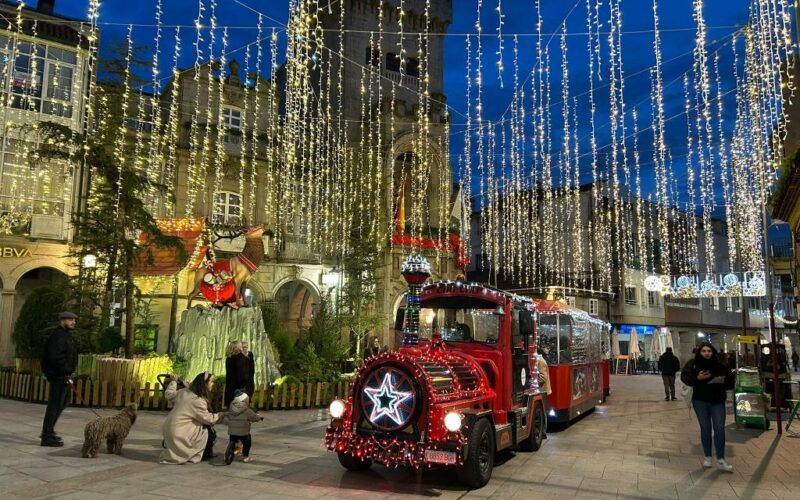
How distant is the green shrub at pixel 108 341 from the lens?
48.6ft

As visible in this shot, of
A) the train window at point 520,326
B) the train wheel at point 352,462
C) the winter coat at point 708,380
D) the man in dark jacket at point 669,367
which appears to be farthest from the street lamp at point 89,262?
the man in dark jacket at point 669,367

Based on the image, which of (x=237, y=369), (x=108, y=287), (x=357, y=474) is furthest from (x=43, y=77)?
(x=357, y=474)

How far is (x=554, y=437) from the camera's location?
11086 mm

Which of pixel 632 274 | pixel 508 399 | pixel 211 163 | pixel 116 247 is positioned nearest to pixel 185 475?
pixel 508 399

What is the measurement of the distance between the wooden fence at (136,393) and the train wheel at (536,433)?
6108 millimetres

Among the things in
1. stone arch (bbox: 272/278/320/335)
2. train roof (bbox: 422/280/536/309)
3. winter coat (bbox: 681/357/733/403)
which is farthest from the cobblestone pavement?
stone arch (bbox: 272/278/320/335)

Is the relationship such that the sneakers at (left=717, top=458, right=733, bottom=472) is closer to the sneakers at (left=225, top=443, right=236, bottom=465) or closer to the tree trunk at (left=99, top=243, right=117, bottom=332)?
the sneakers at (left=225, top=443, right=236, bottom=465)

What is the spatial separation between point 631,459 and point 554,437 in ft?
7.79

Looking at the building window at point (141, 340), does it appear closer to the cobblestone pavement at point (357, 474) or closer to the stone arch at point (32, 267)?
the cobblestone pavement at point (357, 474)

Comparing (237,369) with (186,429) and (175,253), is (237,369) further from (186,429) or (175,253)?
(175,253)

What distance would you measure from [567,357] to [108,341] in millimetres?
11309

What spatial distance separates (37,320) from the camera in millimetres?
14922

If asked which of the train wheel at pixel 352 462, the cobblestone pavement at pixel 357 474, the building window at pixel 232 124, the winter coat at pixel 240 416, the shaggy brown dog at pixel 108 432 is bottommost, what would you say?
the cobblestone pavement at pixel 357 474

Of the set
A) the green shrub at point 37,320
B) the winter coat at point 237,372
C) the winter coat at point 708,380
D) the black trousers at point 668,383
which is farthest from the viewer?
the black trousers at point 668,383
